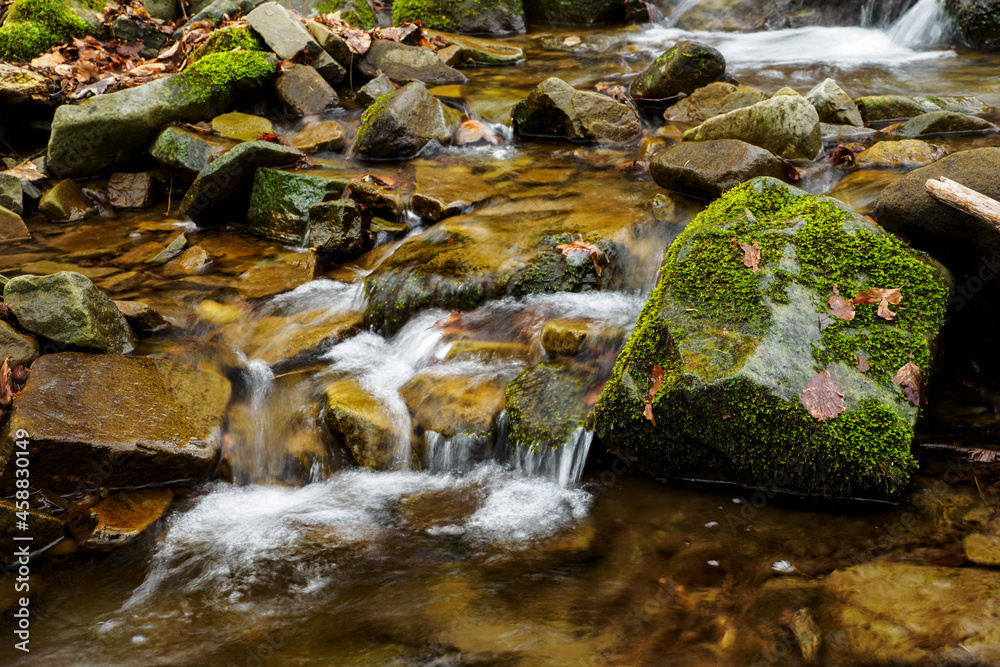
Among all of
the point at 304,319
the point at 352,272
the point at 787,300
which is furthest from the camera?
the point at 352,272

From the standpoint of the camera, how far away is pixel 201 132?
7.55 meters

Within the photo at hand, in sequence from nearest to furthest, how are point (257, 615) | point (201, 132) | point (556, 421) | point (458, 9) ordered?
1. point (257, 615)
2. point (556, 421)
3. point (201, 132)
4. point (458, 9)

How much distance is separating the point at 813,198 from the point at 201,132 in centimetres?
651

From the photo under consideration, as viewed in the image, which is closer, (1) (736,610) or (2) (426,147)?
(1) (736,610)

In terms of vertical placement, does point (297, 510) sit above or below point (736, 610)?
below

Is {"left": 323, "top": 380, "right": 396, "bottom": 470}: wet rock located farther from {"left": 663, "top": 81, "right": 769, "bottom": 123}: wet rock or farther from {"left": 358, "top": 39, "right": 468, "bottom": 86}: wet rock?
{"left": 358, "top": 39, "right": 468, "bottom": 86}: wet rock

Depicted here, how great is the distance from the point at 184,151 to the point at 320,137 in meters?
1.48

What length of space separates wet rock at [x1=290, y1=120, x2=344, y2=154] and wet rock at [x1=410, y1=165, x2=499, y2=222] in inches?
58.5

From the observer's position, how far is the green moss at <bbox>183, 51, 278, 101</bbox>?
25.7 ft

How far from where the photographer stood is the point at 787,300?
3621mm

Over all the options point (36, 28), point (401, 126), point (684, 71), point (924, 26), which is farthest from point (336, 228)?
point (924, 26)

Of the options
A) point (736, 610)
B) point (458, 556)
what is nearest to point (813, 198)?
point (736, 610)

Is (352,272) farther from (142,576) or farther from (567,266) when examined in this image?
(142,576)

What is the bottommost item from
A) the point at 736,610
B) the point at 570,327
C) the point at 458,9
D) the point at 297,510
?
the point at 297,510
